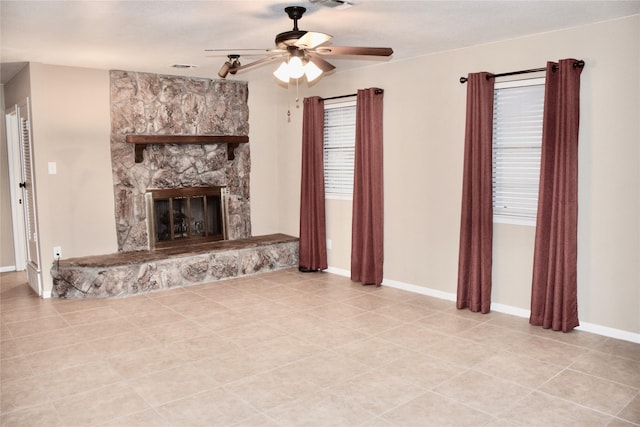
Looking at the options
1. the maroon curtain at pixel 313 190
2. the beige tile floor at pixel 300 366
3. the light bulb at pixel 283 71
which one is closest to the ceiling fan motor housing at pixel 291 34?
the light bulb at pixel 283 71

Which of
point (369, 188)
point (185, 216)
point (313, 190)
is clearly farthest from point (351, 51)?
point (185, 216)

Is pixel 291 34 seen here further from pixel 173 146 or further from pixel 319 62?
pixel 173 146

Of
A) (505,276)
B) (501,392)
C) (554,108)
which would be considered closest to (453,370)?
(501,392)

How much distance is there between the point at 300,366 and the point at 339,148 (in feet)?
10.7

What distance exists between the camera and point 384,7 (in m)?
3.45

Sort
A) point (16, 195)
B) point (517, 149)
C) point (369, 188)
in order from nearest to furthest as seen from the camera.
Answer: point (517, 149)
point (369, 188)
point (16, 195)

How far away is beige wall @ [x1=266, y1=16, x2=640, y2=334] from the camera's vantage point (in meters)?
3.88

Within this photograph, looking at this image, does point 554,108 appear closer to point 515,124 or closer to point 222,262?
point 515,124

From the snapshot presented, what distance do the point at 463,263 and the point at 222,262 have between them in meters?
→ 2.76

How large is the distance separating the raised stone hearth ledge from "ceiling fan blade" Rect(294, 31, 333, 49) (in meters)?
3.24

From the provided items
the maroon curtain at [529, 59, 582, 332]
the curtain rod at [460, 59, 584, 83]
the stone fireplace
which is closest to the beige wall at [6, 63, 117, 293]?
the stone fireplace

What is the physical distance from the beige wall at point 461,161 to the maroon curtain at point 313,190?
0.14 meters

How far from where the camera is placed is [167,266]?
5.65 m

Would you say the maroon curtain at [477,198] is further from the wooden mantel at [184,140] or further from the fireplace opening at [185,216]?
the fireplace opening at [185,216]
